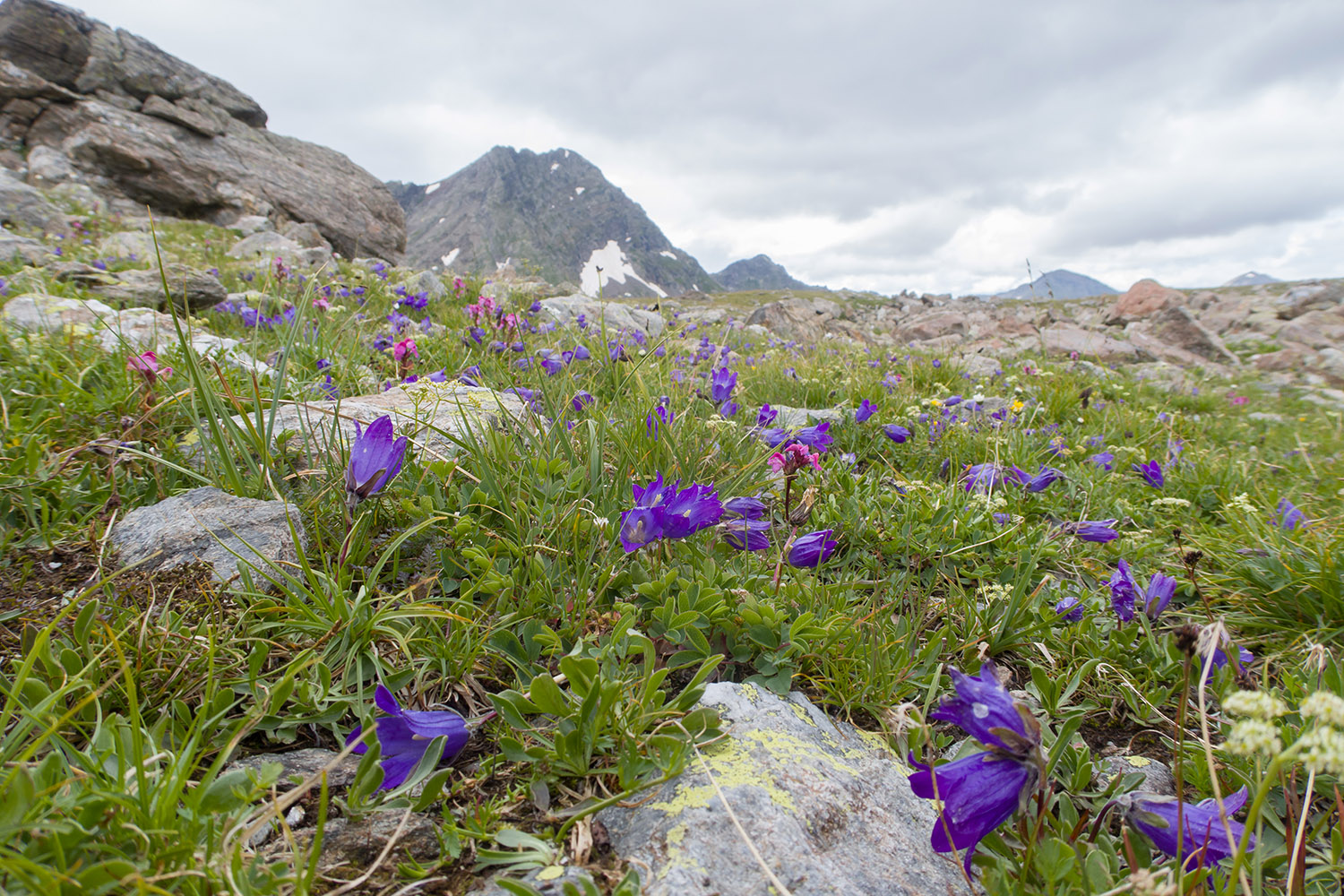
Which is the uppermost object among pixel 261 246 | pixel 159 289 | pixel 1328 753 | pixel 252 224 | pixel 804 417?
pixel 252 224

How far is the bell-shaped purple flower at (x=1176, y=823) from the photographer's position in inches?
52.6

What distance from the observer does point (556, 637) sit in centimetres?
175

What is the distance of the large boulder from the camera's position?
21.9m

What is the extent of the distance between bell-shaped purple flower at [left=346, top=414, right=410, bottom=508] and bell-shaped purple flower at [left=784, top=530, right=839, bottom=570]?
→ 142 centimetres

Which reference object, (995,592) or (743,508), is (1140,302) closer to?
(995,592)

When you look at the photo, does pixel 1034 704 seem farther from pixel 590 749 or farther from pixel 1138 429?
pixel 1138 429

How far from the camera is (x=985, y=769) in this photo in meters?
1.30

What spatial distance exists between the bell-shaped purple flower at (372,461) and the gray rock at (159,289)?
4.56 m

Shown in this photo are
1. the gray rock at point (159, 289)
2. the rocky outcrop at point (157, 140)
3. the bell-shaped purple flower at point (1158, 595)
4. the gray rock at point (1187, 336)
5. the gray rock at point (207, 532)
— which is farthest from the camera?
the rocky outcrop at point (157, 140)

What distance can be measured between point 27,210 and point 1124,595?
16.5 metres

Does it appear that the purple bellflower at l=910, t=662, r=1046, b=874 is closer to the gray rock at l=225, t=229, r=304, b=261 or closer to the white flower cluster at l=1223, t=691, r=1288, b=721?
the white flower cluster at l=1223, t=691, r=1288, b=721

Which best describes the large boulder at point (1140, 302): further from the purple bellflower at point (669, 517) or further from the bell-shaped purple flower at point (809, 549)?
the purple bellflower at point (669, 517)

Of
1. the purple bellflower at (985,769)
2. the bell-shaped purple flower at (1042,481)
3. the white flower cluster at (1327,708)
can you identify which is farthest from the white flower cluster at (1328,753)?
the bell-shaped purple flower at (1042,481)

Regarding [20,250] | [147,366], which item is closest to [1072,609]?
[147,366]
